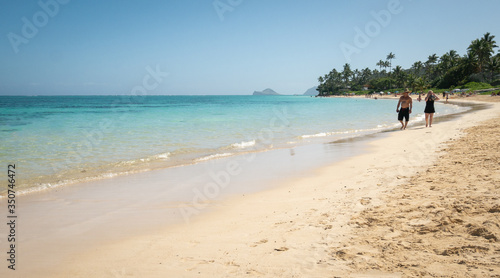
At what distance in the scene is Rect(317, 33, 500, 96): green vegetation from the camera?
7516cm

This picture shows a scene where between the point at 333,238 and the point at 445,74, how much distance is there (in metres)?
105

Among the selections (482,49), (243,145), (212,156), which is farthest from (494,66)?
(212,156)

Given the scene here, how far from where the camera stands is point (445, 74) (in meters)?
86.7

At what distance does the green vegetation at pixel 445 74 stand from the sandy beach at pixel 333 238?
8390cm

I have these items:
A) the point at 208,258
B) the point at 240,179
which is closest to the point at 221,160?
the point at 240,179

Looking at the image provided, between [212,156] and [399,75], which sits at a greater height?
[399,75]

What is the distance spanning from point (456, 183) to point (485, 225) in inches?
73.5

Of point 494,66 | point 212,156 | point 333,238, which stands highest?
point 494,66

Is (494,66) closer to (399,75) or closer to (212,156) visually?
(399,75)

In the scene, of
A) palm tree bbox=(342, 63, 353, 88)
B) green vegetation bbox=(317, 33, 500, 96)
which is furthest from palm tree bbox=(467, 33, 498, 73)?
palm tree bbox=(342, 63, 353, 88)

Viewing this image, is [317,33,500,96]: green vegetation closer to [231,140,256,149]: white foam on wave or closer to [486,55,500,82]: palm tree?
[486,55,500,82]: palm tree

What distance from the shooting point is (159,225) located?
171 inches

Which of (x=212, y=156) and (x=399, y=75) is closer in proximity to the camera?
(x=212, y=156)

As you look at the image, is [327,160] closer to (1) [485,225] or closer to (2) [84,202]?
(1) [485,225]
